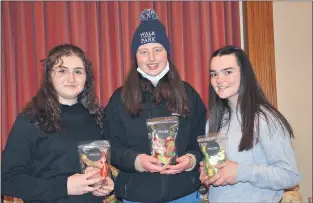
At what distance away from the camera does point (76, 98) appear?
236 cm

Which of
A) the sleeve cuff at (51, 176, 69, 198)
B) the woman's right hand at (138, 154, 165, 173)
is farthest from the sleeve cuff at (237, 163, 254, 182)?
the sleeve cuff at (51, 176, 69, 198)

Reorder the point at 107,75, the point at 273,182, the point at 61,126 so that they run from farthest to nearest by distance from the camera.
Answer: the point at 107,75, the point at 61,126, the point at 273,182

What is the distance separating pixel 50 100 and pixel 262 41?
2.26 m

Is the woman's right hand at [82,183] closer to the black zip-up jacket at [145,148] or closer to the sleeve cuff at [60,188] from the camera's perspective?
the sleeve cuff at [60,188]

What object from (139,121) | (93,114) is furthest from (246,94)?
(93,114)

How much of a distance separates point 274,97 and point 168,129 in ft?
6.16

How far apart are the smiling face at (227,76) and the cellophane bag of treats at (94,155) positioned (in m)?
0.75

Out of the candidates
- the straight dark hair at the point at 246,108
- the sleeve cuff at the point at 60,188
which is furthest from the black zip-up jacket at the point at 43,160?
the straight dark hair at the point at 246,108

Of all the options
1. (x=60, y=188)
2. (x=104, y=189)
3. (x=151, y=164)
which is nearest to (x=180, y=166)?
(x=151, y=164)

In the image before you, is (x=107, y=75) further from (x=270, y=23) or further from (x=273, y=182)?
(x=273, y=182)

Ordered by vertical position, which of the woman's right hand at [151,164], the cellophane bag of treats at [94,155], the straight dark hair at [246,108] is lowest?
the woman's right hand at [151,164]

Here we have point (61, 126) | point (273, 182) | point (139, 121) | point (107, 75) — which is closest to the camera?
point (273, 182)

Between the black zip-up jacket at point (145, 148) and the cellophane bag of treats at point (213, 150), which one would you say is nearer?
the cellophane bag of treats at point (213, 150)

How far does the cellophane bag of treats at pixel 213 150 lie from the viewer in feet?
6.88
